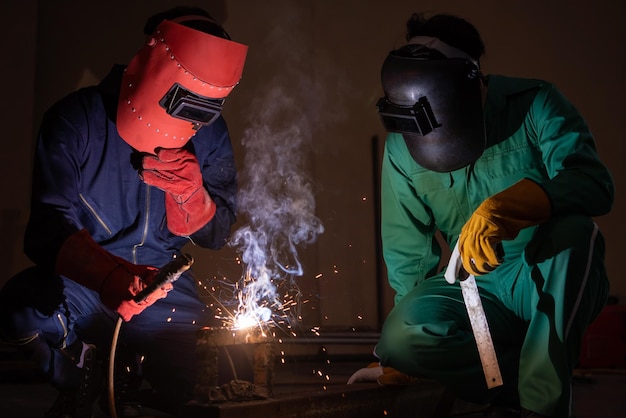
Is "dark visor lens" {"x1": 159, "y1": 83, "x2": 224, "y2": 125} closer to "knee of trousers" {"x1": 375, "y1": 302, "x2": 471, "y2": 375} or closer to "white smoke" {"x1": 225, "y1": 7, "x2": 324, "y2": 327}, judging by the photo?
"knee of trousers" {"x1": 375, "y1": 302, "x2": 471, "y2": 375}

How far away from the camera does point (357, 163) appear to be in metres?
4.93

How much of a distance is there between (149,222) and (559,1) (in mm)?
3488

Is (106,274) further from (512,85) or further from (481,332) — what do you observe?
(512,85)

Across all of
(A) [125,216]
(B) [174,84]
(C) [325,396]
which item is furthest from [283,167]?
(C) [325,396]

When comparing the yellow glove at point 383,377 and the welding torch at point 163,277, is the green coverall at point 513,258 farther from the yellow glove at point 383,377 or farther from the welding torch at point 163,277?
the welding torch at point 163,277

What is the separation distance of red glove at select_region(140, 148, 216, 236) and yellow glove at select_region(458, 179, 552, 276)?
107 centimetres

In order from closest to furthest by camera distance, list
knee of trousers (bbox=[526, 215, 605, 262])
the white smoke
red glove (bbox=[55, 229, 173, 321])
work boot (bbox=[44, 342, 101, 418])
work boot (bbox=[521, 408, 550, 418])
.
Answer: work boot (bbox=[521, 408, 550, 418]) → knee of trousers (bbox=[526, 215, 605, 262]) → red glove (bbox=[55, 229, 173, 321]) → work boot (bbox=[44, 342, 101, 418]) → the white smoke

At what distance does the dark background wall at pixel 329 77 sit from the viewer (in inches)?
186

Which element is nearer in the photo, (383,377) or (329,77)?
(383,377)

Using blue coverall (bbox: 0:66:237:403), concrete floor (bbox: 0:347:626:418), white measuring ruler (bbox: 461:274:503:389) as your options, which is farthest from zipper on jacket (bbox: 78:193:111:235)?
white measuring ruler (bbox: 461:274:503:389)

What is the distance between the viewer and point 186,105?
2480mm

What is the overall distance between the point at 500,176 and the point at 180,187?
1.18 meters

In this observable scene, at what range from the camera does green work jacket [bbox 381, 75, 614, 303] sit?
2.16 metres

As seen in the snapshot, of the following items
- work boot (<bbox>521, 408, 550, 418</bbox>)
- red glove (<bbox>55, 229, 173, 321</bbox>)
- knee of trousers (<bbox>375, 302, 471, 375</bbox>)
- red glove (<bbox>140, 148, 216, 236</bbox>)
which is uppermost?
red glove (<bbox>140, 148, 216, 236</bbox>)
